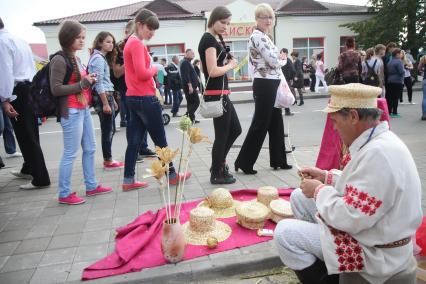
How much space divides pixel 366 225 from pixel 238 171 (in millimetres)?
3361

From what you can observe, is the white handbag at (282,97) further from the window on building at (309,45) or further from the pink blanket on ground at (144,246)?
the window on building at (309,45)

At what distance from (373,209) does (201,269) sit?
1378mm

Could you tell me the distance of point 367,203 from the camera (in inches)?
66.5

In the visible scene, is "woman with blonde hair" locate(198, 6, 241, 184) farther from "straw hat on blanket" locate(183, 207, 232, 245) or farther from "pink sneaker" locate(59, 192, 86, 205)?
"pink sneaker" locate(59, 192, 86, 205)

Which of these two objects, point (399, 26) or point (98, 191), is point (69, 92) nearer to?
point (98, 191)

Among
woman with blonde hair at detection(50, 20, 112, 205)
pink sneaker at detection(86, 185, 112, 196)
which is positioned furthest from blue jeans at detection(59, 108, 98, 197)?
pink sneaker at detection(86, 185, 112, 196)

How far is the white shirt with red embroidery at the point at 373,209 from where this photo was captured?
1.68 m

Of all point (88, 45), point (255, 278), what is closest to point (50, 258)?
point (255, 278)

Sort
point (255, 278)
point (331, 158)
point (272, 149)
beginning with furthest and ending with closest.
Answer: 1. point (272, 149)
2. point (331, 158)
3. point (255, 278)

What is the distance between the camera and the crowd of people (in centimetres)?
174

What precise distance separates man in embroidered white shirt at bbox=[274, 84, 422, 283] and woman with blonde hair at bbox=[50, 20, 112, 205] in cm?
279

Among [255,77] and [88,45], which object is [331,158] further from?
[88,45]

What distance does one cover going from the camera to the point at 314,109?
41.2ft

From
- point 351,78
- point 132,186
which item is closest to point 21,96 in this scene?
point 132,186
